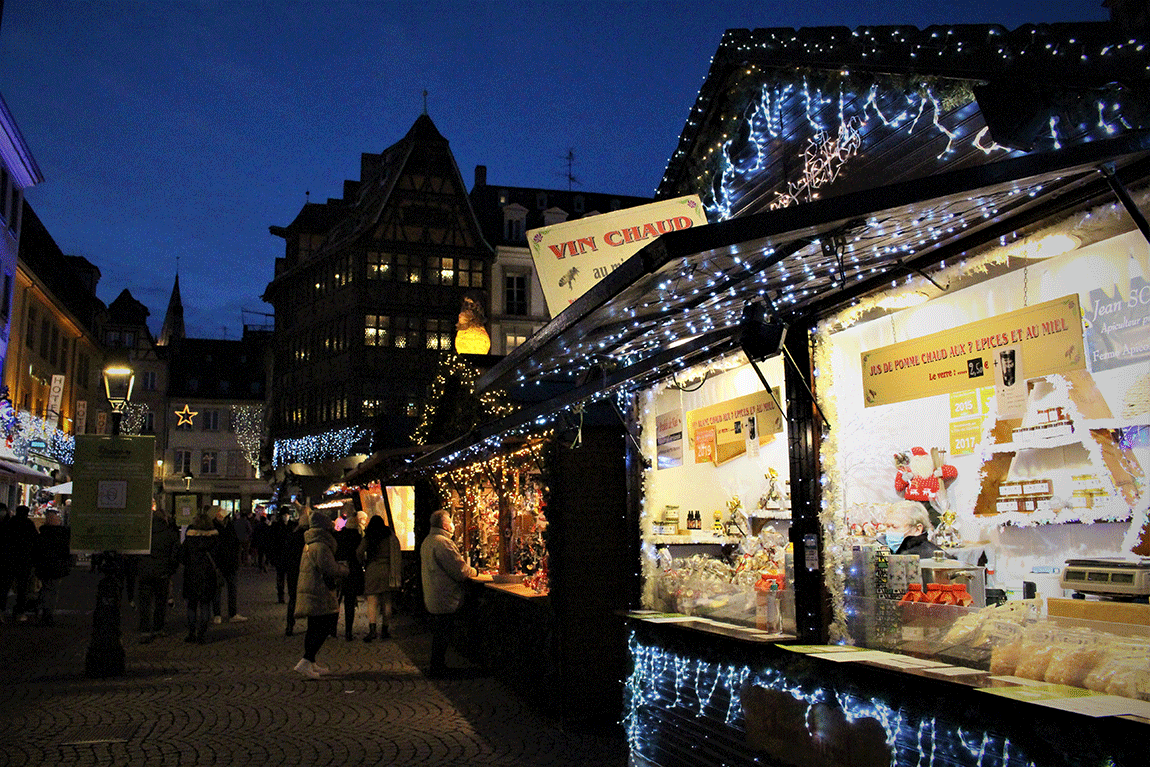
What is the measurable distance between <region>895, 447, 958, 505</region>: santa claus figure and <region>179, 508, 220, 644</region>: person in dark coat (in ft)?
36.0

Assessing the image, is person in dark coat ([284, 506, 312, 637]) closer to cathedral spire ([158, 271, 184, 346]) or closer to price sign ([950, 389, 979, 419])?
price sign ([950, 389, 979, 419])

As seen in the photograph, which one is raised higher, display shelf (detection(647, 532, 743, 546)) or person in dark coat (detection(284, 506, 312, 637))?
display shelf (detection(647, 532, 743, 546))

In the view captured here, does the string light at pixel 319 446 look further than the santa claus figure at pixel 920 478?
Yes

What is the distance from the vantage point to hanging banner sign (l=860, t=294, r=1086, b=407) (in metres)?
4.75

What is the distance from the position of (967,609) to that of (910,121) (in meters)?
3.37

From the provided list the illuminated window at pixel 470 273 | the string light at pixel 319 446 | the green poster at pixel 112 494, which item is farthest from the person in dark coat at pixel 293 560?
the illuminated window at pixel 470 273

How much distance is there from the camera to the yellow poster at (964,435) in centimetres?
601

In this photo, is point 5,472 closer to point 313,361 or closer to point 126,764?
point 126,764

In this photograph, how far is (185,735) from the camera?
796 centimetres

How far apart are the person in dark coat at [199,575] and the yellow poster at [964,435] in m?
11.4

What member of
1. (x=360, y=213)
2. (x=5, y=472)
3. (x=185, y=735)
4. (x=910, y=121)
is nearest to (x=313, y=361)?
(x=360, y=213)

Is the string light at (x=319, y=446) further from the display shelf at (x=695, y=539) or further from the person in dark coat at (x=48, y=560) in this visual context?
the display shelf at (x=695, y=539)

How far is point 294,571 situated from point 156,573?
2146 mm

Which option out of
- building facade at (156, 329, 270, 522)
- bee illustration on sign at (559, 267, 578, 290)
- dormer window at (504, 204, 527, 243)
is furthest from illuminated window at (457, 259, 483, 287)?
bee illustration on sign at (559, 267, 578, 290)
